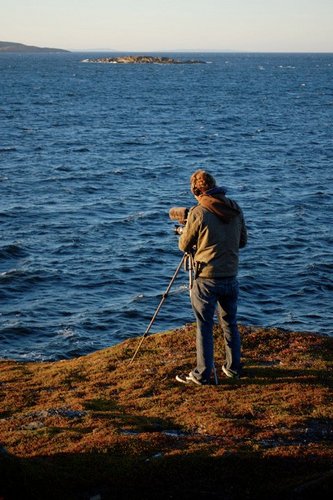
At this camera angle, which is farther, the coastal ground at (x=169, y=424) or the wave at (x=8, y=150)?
the wave at (x=8, y=150)

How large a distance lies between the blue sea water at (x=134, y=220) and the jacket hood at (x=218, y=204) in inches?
443

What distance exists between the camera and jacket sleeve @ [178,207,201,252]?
968 centimetres

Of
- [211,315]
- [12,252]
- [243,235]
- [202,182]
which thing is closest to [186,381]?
[211,315]

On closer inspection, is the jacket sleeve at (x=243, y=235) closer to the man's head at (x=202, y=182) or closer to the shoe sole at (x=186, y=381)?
the man's head at (x=202, y=182)

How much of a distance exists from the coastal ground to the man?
814 mm

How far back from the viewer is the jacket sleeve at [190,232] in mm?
9680

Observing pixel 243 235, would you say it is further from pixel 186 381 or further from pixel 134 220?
pixel 134 220

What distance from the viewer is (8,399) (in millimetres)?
10703

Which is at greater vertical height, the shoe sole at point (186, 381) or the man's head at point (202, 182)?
the man's head at point (202, 182)

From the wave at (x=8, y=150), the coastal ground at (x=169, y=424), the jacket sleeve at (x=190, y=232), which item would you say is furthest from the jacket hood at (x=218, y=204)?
the wave at (x=8, y=150)

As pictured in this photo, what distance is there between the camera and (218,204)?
959 centimetres

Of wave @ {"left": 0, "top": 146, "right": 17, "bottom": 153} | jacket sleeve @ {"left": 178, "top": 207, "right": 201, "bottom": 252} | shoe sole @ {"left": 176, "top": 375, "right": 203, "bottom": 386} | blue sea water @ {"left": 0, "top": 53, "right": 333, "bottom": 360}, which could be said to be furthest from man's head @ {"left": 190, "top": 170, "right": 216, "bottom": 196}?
wave @ {"left": 0, "top": 146, "right": 17, "bottom": 153}

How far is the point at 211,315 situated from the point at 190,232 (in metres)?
1.26

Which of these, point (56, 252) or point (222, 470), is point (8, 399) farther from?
point (56, 252)
